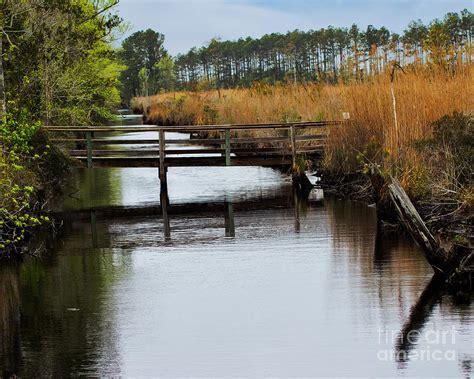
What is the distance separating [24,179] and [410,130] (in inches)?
292

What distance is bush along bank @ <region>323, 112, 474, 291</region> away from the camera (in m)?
11.6

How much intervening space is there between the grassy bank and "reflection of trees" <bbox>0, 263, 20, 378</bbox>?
6.22 m

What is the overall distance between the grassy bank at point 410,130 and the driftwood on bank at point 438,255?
1.45 meters

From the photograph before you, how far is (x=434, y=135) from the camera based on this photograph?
16156 millimetres

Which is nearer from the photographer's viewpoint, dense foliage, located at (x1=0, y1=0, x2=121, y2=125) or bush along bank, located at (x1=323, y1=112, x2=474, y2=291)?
bush along bank, located at (x1=323, y1=112, x2=474, y2=291)

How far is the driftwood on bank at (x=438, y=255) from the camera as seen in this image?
11430 mm

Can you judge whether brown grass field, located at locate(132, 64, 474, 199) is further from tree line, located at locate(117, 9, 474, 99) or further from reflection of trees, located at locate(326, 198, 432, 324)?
tree line, located at locate(117, 9, 474, 99)

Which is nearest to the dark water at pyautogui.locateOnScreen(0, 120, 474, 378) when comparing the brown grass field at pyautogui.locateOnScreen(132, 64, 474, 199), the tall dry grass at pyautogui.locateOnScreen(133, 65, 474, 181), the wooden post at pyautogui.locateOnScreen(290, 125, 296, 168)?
the brown grass field at pyautogui.locateOnScreen(132, 64, 474, 199)

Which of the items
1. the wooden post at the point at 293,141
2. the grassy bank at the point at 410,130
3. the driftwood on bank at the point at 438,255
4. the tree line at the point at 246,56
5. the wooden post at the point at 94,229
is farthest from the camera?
the tree line at the point at 246,56

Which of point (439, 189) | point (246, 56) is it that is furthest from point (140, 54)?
point (439, 189)

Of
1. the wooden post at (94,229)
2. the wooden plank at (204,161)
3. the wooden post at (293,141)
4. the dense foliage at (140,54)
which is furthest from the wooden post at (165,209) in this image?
the dense foliage at (140,54)

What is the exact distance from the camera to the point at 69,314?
1101cm

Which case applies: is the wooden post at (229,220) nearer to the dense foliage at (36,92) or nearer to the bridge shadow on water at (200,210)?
the bridge shadow on water at (200,210)

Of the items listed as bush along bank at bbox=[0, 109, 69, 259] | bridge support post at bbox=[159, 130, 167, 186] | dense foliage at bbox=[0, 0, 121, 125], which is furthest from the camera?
bridge support post at bbox=[159, 130, 167, 186]
